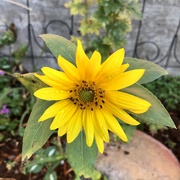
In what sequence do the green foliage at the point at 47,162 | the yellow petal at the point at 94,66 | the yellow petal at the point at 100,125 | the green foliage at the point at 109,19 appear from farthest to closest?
1. the green foliage at the point at 109,19
2. the green foliage at the point at 47,162
3. the yellow petal at the point at 100,125
4. the yellow petal at the point at 94,66

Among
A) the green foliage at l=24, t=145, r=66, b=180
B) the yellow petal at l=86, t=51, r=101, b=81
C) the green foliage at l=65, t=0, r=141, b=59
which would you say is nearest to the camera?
the yellow petal at l=86, t=51, r=101, b=81

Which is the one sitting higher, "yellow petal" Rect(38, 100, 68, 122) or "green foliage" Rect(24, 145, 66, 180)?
"yellow petal" Rect(38, 100, 68, 122)

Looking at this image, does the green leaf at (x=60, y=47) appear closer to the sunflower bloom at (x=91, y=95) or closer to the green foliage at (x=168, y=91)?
the sunflower bloom at (x=91, y=95)

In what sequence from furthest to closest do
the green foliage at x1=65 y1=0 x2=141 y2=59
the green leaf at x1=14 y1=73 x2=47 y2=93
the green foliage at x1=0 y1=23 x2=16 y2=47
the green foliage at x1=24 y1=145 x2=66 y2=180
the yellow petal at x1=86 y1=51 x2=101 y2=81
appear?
the green foliage at x1=0 y1=23 x2=16 y2=47, the green foliage at x1=65 y1=0 x2=141 y2=59, the green foliage at x1=24 y1=145 x2=66 y2=180, the green leaf at x1=14 y1=73 x2=47 y2=93, the yellow petal at x1=86 y1=51 x2=101 y2=81

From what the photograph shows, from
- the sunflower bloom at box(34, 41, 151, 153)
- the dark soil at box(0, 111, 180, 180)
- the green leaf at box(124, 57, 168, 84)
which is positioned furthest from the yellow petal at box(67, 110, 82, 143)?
the dark soil at box(0, 111, 180, 180)

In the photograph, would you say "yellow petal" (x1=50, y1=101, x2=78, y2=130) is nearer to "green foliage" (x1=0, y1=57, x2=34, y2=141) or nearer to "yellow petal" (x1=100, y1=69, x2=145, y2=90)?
"yellow petal" (x1=100, y1=69, x2=145, y2=90)

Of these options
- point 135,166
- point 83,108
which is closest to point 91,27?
point 135,166

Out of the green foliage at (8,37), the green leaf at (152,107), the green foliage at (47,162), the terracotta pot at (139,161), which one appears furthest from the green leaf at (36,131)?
the green foliage at (8,37)
